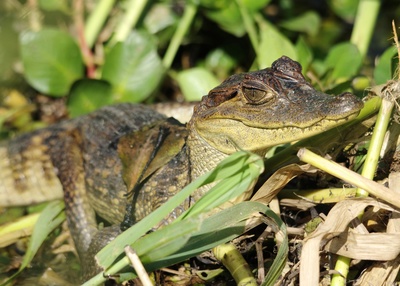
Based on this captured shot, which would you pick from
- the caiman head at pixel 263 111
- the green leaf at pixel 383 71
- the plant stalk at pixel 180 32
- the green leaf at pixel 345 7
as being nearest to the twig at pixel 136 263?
the caiman head at pixel 263 111

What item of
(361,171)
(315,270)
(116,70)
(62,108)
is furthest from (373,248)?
(62,108)

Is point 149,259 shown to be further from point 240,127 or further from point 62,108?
point 62,108

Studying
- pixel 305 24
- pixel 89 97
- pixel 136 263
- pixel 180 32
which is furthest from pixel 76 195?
pixel 305 24

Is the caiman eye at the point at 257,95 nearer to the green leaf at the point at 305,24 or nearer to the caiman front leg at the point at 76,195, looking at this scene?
the caiman front leg at the point at 76,195

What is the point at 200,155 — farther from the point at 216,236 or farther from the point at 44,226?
the point at 44,226

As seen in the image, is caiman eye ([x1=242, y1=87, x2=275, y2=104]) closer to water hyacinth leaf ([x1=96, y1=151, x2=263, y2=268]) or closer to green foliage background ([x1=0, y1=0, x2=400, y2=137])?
water hyacinth leaf ([x1=96, y1=151, x2=263, y2=268])

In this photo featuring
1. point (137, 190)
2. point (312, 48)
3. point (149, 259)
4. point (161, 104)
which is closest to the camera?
point (149, 259)
